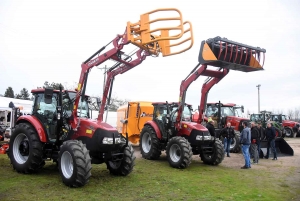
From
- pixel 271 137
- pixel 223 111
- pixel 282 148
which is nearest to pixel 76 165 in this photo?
pixel 271 137

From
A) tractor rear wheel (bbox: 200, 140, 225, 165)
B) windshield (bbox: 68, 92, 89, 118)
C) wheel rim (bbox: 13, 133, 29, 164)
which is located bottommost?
tractor rear wheel (bbox: 200, 140, 225, 165)

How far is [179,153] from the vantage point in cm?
968

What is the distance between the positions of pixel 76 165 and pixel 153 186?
190cm

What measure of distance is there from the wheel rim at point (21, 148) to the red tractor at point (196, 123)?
445 centimetres

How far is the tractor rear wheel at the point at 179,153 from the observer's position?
9250 millimetres

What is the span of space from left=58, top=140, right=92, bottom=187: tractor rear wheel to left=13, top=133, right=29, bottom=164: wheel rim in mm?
1701

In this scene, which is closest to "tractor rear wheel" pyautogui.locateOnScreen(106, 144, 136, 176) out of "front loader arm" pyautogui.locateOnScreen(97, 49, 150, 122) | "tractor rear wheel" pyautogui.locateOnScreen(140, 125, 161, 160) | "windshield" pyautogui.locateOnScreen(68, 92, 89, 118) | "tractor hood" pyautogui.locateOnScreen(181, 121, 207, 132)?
"front loader arm" pyautogui.locateOnScreen(97, 49, 150, 122)

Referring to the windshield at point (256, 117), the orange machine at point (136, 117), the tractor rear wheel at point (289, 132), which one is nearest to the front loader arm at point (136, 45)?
the orange machine at point (136, 117)

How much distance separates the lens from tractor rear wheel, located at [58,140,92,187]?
6.24 m

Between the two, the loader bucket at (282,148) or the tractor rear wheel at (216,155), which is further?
the loader bucket at (282,148)

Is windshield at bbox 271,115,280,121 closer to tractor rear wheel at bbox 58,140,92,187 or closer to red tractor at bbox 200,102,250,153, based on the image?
red tractor at bbox 200,102,250,153

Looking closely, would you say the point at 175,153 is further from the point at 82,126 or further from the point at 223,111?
the point at 223,111

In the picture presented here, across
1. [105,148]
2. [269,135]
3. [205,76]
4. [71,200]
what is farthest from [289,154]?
[71,200]

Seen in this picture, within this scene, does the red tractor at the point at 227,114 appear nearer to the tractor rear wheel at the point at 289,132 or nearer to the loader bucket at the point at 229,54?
the loader bucket at the point at 229,54
